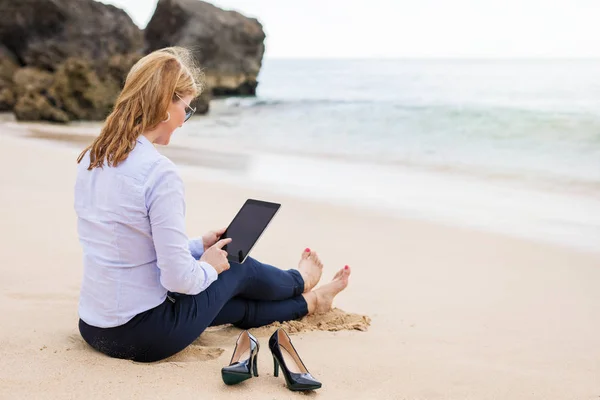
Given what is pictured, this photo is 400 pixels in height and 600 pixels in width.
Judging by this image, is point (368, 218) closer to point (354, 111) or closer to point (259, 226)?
point (259, 226)

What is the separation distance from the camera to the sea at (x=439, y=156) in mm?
6777

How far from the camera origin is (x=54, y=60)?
2647cm

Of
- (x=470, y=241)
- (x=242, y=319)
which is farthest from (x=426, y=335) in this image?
(x=470, y=241)

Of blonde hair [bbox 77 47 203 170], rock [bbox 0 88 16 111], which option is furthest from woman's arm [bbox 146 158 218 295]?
rock [bbox 0 88 16 111]

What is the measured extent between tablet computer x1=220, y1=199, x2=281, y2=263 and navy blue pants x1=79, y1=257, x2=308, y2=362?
70 millimetres

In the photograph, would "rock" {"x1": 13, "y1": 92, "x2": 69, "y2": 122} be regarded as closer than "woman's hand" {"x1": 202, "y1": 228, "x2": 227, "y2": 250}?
No

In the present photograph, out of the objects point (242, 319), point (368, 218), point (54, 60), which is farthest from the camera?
point (54, 60)

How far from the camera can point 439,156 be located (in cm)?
1240

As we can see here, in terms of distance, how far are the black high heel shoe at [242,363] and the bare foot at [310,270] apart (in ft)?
Result: 2.90

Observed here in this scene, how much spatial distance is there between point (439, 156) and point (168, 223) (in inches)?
415

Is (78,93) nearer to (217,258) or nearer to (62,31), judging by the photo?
(62,31)

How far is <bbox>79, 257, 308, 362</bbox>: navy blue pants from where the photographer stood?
2.56 m

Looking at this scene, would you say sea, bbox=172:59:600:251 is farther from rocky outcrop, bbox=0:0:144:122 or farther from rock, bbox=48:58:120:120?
rocky outcrop, bbox=0:0:144:122

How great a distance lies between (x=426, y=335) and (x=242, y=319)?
933 mm
